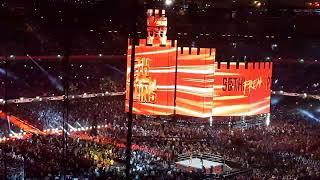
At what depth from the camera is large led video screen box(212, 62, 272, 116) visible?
35875 millimetres

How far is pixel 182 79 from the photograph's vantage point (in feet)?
116

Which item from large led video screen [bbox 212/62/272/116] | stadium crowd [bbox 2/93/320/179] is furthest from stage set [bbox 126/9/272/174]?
stadium crowd [bbox 2/93/320/179]

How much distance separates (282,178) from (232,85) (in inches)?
605

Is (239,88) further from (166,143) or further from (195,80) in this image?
(166,143)

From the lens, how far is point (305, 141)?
97.0 feet

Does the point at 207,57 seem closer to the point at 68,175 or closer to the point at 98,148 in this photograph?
the point at 98,148

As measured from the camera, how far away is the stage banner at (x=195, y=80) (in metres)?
34.8

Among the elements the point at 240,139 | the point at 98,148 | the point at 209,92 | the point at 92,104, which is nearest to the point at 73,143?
the point at 98,148

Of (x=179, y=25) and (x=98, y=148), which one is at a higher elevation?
(x=179, y=25)

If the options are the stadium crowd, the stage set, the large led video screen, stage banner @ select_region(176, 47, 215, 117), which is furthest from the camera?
the large led video screen

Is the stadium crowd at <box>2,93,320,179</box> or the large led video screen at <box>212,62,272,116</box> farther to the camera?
the large led video screen at <box>212,62,272,116</box>

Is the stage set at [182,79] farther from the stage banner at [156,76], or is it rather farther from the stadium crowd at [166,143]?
the stadium crowd at [166,143]

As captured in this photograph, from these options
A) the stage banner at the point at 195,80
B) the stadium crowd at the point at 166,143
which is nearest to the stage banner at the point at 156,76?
the stage banner at the point at 195,80

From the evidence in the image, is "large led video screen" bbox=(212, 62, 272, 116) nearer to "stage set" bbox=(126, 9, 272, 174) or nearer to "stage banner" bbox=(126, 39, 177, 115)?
"stage set" bbox=(126, 9, 272, 174)
